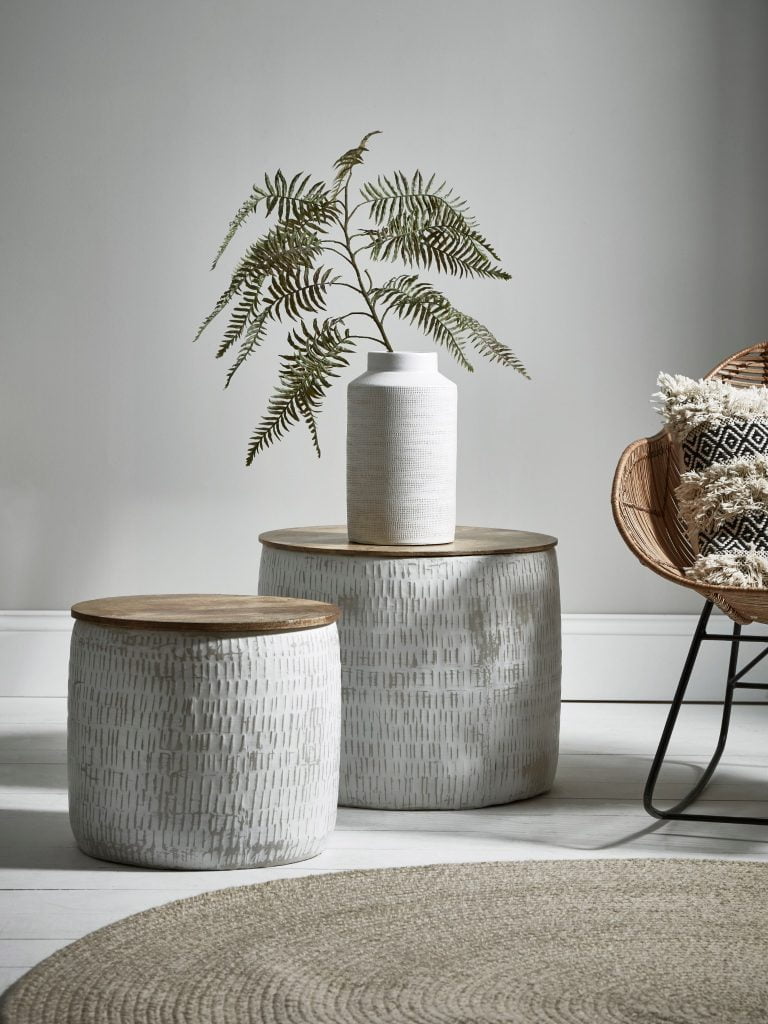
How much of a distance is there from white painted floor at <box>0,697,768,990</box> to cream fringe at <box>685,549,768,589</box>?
1.23 feet

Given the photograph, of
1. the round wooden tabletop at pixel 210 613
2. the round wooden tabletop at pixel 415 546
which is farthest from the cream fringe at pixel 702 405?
the round wooden tabletop at pixel 210 613

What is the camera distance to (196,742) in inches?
65.2

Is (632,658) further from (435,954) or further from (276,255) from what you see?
(435,954)

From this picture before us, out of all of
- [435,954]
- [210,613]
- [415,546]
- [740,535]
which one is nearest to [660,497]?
[740,535]

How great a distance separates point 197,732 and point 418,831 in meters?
0.44

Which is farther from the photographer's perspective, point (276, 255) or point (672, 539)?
point (672, 539)

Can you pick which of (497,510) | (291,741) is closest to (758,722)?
(497,510)

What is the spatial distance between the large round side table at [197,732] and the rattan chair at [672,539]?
546 mm

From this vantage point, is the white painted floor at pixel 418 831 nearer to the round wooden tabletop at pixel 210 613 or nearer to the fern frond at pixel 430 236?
the round wooden tabletop at pixel 210 613

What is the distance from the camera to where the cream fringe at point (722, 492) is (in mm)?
2123

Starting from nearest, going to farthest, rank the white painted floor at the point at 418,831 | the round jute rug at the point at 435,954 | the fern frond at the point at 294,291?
the round jute rug at the point at 435,954, the white painted floor at the point at 418,831, the fern frond at the point at 294,291

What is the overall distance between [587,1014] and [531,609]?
87 centimetres

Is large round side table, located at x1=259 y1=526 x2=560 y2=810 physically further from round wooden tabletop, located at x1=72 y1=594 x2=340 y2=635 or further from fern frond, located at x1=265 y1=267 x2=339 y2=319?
fern frond, located at x1=265 y1=267 x2=339 y2=319

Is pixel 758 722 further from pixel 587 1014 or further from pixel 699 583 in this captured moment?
pixel 587 1014
